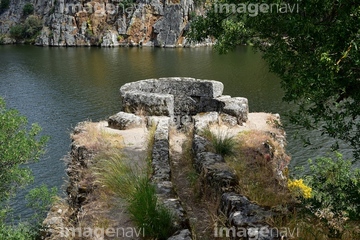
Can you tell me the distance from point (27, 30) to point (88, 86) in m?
59.5

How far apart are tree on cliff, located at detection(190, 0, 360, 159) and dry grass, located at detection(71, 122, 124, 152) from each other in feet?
19.7

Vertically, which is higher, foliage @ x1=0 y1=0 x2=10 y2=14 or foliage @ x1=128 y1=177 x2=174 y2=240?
foliage @ x1=0 y1=0 x2=10 y2=14

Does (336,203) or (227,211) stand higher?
(336,203)

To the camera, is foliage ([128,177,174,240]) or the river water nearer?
foliage ([128,177,174,240])

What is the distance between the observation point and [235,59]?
50.1m

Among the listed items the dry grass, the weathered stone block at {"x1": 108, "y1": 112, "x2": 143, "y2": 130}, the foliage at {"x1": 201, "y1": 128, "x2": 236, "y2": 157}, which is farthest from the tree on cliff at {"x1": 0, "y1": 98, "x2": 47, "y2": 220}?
the foliage at {"x1": 201, "y1": 128, "x2": 236, "y2": 157}

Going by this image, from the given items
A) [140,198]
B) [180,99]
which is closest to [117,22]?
[180,99]

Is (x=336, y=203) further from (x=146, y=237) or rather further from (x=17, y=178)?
(x=17, y=178)

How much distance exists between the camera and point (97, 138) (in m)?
11.8

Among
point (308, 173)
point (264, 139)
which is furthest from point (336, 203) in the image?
point (308, 173)

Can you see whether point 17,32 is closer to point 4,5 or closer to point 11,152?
point 4,5

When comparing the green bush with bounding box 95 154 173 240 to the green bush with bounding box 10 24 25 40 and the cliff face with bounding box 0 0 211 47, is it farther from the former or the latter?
the green bush with bounding box 10 24 25 40

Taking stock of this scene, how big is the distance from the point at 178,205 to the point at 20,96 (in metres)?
29.3

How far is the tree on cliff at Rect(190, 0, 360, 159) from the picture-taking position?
509 cm
